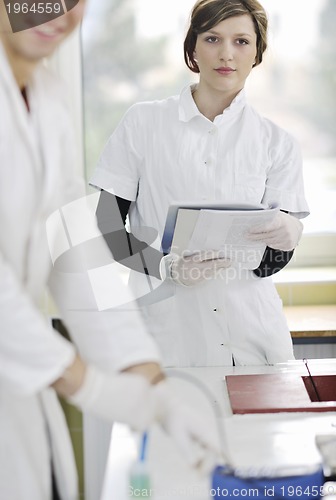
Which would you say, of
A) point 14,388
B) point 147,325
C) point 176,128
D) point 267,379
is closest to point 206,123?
point 176,128

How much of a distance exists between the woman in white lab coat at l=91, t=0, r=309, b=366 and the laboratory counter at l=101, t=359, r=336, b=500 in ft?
1.09

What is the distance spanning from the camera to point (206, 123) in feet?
8.35

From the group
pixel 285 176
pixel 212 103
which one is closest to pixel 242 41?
pixel 212 103

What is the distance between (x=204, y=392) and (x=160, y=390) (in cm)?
89

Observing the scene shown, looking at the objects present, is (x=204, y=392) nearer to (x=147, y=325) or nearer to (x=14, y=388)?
(x=147, y=325)

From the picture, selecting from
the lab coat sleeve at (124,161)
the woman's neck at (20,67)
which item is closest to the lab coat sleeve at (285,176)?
the lab coat sleeve at (124,161)

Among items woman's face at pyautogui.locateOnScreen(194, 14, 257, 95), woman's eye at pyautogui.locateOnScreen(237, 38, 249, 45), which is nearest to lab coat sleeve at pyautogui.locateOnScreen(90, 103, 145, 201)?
woman's face at pyautogui.locateOnScreen(194, 14, 257, 95)

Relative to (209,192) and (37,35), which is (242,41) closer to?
(209,192)

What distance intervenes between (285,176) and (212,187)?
0.25 m

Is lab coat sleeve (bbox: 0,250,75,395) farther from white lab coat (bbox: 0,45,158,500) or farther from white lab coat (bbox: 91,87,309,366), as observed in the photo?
white lab coat (bbox: 91,87,309,366)

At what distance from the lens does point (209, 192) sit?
2.50 meters

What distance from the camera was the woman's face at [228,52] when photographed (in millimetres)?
2465

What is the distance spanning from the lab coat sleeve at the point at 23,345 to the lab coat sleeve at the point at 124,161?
1.36m

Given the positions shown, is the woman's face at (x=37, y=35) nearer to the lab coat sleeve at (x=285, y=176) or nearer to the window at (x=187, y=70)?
the lab coat sleeve at (x=285, y=176)
